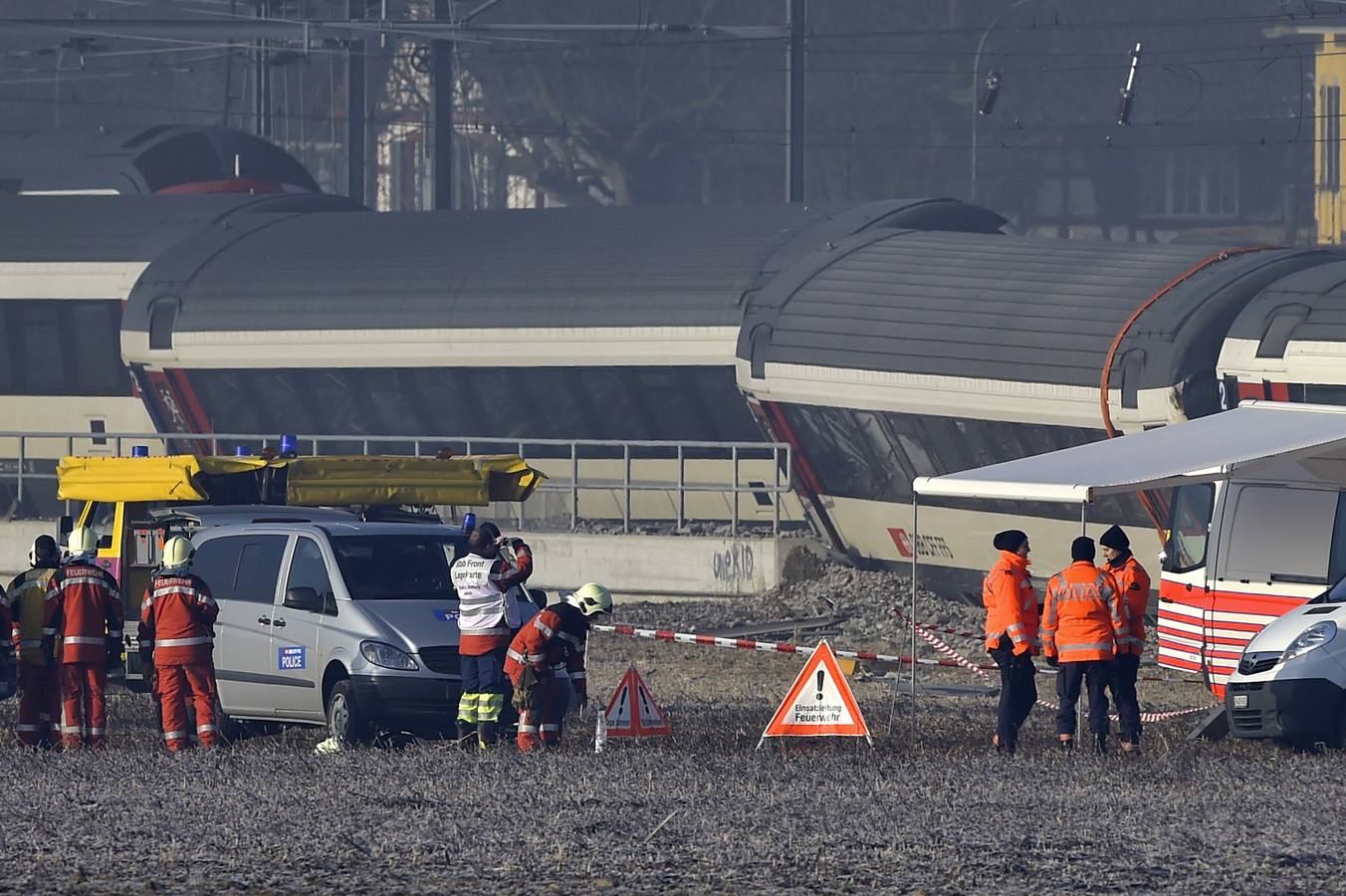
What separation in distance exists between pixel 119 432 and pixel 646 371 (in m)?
8.39

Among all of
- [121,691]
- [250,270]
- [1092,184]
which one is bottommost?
[121,691]

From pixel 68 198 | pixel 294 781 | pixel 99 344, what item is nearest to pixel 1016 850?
pixel 294 781

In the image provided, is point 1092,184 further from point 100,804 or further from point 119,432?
point 100,804

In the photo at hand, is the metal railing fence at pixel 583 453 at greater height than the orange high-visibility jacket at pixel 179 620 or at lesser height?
greater

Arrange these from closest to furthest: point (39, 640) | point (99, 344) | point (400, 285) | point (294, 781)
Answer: point (294, 781) → point (39, 640) → point (400, 285) → point (99, 344)

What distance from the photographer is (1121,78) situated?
217ft

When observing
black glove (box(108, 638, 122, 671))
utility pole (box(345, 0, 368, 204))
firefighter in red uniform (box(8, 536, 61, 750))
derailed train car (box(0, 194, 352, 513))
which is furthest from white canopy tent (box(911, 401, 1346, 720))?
utility pole (box(345, 0, 368, 204))

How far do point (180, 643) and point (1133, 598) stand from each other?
5.96 meters

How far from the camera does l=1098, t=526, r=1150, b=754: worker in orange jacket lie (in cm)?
1380

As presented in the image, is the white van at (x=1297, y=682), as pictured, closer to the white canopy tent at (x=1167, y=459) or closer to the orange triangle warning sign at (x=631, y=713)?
the white canopy tent at (x=1167, y=459)

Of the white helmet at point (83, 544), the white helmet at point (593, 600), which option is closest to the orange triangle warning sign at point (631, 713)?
the white helmet at point (593, 600)

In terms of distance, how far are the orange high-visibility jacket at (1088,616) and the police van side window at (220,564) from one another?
5.74m

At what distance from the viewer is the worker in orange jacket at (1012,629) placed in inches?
552

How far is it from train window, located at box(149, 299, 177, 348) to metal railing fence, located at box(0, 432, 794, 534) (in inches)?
47.7
